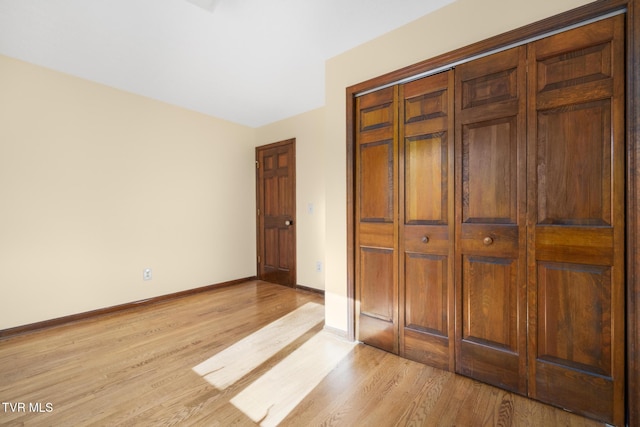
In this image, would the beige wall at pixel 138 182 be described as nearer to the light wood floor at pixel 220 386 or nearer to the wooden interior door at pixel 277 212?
the wooden interior door at pixel 277 212

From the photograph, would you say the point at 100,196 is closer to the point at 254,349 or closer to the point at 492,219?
the point at 254,349

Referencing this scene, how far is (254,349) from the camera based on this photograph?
2.20 meters

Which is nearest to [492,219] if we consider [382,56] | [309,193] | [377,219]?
[377,219]

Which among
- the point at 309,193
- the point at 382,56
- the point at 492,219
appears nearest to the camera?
the point at 492,219

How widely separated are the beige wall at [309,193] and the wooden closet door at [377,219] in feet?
4.69

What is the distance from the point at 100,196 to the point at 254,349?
7.66ft

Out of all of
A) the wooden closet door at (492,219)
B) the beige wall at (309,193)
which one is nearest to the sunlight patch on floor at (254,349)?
the beige wall at (309,193)

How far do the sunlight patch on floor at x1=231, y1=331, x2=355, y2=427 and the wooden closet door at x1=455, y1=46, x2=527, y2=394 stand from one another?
91 centimetres

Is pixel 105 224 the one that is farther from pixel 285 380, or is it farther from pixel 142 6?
pixel 285 380

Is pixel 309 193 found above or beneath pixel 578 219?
above

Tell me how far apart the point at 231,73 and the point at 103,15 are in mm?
1059

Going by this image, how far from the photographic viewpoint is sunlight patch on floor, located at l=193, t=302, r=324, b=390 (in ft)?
6.11

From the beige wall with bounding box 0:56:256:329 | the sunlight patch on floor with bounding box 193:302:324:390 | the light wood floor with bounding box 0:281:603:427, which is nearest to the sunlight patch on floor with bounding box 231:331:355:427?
the light wood floor with bounding box 0:281:603:427

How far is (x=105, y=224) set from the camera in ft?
9.75
